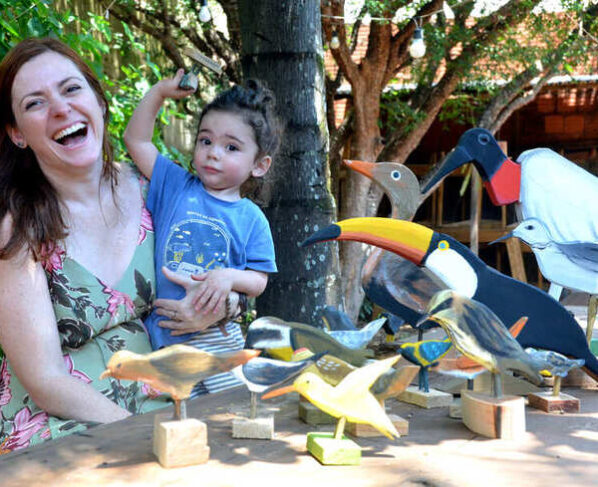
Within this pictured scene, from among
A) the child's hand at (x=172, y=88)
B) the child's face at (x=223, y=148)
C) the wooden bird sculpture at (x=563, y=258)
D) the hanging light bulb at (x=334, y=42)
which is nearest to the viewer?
the wooden bird sculpture at (x=563, y=258)

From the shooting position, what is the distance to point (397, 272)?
6.08ft

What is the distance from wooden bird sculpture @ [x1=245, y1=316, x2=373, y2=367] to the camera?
1447 mm

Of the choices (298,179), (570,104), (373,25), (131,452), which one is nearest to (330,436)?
(131,452)

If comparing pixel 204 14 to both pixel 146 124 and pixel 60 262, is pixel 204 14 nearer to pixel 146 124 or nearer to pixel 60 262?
pixel 146 124

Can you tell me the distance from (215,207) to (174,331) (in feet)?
1.28

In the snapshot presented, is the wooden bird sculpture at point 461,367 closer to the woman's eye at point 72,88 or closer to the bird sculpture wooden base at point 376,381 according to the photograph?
the bird sculpture wooden base at point 376,381

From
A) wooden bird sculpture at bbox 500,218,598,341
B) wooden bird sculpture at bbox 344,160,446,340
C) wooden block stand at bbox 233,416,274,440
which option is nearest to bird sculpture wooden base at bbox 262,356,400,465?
wooden block stand at bbox 233,416,274,440

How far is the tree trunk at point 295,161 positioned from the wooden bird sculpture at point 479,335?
127 centimetres

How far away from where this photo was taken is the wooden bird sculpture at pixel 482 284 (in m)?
1.69

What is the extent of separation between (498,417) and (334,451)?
381 millimetres

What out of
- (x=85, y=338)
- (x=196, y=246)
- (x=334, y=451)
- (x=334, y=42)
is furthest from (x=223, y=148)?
(x=334, y=42)

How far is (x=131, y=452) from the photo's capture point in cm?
121

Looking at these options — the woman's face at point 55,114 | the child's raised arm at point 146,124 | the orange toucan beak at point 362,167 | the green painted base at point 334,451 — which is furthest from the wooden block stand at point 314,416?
the child's raised arm at point 146,124

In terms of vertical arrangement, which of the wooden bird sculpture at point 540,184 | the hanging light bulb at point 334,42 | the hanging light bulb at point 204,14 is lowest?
the wooden bird sculpture at point 540,184
